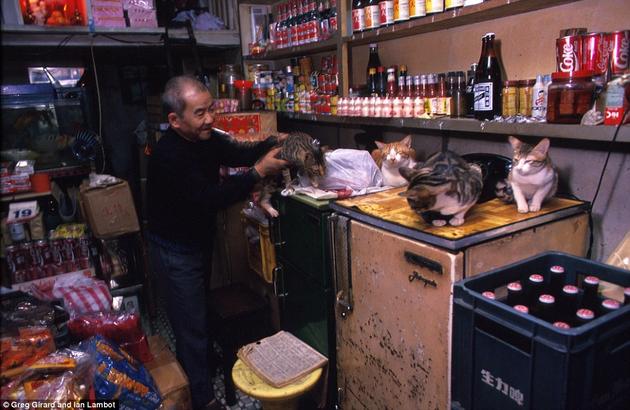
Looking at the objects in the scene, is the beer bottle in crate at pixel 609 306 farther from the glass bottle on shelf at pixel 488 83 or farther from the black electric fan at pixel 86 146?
the black electric fan at pixel 86 146

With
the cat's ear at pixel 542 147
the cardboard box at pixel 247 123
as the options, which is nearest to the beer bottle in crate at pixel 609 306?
the cat's ear at pixel 542 147

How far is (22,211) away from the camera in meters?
3.15

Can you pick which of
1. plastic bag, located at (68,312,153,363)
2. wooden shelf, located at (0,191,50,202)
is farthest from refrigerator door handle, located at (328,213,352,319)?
wooden shelf, located at (0,191,50,202)

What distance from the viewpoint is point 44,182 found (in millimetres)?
3320

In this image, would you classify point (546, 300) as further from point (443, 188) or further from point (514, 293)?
point (443, 188)

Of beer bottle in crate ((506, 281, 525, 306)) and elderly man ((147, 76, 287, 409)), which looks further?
elderly man ((147, 76, 287, 409))

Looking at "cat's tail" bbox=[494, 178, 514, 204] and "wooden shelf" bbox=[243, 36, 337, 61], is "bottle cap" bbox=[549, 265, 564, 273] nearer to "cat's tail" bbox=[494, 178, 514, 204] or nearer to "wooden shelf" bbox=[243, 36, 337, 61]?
"cat's tail" bbox=[494, 178, 514, 204]

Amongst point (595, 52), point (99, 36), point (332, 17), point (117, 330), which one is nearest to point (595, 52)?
point (595, 52)

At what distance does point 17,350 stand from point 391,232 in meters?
1.40

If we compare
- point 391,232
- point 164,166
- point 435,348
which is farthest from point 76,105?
point 435,348

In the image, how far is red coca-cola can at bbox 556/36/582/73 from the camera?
5.25ft

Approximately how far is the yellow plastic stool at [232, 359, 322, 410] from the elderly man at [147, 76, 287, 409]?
0.49 metres

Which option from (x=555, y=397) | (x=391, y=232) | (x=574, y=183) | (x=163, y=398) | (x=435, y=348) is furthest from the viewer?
(x=163, y=398)

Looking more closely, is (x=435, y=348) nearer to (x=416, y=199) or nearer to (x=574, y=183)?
(x=416, y=199)
